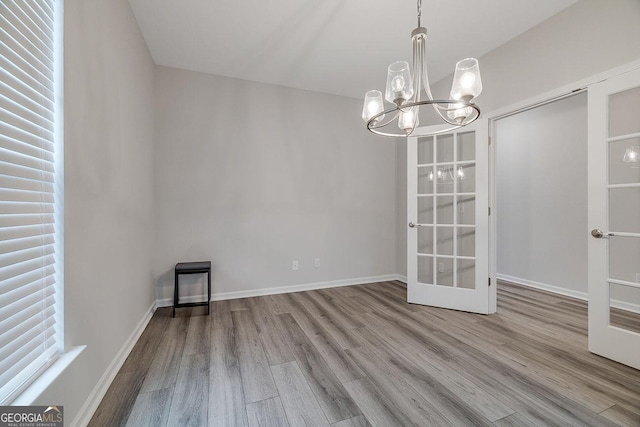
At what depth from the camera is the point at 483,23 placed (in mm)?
2242

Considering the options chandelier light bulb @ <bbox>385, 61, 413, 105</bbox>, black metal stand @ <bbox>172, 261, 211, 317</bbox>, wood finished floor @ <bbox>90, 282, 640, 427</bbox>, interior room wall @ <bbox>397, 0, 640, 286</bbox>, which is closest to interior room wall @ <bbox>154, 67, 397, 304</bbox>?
black metal stand @ <bbox>172, 261, 211, 317</bbox>

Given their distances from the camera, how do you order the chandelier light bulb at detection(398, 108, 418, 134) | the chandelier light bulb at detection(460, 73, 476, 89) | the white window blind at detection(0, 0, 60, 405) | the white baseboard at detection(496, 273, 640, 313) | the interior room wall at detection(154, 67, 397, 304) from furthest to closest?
1. the white baseboard at detection(496, 273, 640, 313)
2. the interior room wall at detection(154, 67, 397, 304)
3. the chandelier light bulb at detection(398, 108, 418, 134)
4. the chandelier light bulb at detection(460, 73, 476, 89)
5. the white window blind at detection(0, 0, 60, 405)

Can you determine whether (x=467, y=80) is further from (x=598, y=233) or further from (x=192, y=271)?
(x=192, y=271)

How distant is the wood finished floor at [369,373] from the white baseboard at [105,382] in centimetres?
5

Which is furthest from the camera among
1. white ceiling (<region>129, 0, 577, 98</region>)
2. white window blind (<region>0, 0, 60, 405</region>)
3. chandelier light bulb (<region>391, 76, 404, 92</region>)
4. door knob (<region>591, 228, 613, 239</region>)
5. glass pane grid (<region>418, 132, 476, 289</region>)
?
glass pane grid (<region>418, 132, 476, 289</region>)

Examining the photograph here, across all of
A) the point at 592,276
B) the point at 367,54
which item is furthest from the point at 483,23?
the point at 592,276

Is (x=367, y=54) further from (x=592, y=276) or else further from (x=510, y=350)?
(x=510, y=350)

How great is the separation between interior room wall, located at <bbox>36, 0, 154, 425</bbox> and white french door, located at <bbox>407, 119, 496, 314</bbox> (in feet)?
9.14

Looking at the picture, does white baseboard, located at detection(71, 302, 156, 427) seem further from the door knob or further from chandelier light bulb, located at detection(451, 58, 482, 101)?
the door knob

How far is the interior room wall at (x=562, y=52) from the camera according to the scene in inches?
69.6

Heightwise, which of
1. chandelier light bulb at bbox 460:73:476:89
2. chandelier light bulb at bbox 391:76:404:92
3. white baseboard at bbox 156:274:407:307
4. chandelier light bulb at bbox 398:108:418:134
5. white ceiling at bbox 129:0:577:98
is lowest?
white baseboard at bbox 156:274:407:307

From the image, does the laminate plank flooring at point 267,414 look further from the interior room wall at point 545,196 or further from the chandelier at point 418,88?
the interior room wall at point 545,196

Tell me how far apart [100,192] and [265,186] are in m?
1.88

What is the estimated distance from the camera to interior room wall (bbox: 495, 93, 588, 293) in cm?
319
